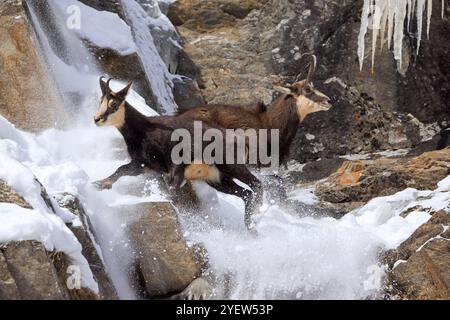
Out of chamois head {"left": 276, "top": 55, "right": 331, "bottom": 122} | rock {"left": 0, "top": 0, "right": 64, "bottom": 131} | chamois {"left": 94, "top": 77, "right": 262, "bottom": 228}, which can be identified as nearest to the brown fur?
chamois head {"left": 276, "top": 55, "right": 331, "bottom": 122}

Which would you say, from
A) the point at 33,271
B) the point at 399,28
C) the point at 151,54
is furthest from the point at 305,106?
the point at 33,271

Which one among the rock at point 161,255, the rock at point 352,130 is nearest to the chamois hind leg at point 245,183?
the rock at point 161,255

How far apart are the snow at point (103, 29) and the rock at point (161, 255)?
372 centimetres

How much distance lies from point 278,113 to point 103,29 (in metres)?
2.60

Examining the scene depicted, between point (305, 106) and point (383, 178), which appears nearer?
point (383, 178)

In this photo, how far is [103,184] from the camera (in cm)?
777

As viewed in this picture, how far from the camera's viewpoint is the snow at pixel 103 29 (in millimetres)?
10492

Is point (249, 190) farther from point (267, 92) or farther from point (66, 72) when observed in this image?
point (267, 92)

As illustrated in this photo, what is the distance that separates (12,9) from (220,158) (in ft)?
8.87

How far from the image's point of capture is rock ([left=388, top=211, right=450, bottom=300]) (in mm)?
7172

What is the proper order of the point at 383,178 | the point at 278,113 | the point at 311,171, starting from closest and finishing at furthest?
1. the point at 383,178
2. the point at 278,113
3. the point at 311,171

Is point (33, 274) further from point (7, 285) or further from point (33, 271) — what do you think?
point (7, 285)

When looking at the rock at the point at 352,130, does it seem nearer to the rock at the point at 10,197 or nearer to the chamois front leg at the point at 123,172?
the chamois front leg at the point at 123,172
